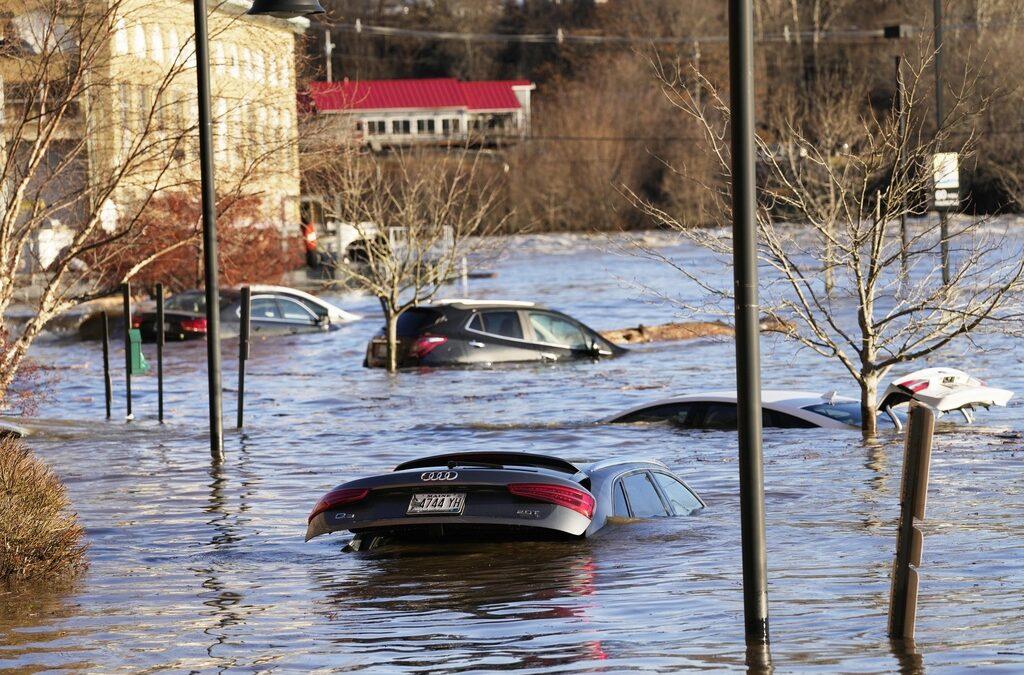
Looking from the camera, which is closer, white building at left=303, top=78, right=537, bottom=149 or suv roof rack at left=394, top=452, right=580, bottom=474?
suv roof rack at left=394, top=452, right=580, bottom=474

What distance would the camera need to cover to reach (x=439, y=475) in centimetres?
1054

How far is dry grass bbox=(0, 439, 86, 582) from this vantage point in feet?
33.2

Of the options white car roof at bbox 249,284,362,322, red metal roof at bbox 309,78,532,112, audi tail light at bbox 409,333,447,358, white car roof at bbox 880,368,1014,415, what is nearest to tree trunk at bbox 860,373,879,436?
white car roof at bbox 880,368,1014,415

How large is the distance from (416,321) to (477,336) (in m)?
1.04

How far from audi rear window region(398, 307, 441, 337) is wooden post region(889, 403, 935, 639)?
20.3 metres

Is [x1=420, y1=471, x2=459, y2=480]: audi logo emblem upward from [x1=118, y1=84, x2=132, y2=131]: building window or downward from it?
downward

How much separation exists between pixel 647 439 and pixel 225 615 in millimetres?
10015

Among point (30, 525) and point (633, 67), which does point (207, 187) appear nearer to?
point (30, 525)

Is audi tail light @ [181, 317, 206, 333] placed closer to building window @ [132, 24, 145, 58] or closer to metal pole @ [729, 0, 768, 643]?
building window @ [132, 24, 145, 58]

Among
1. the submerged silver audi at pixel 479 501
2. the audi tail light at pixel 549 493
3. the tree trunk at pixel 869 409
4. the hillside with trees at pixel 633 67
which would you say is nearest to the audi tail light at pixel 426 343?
the tree trunk at pixel 869 409

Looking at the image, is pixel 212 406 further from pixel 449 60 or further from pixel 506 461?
pixel 449 60

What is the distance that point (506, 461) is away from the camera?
1105cm

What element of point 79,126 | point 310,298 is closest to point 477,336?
point 79,126

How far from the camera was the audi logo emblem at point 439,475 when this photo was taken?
34.5ft
